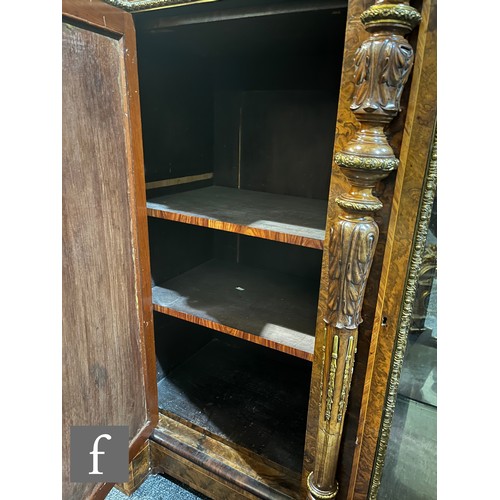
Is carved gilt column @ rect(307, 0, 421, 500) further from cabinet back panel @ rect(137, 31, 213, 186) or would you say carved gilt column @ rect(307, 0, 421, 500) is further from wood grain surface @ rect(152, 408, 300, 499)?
cabinet back panel @ rect(137, 31, 213, 186)

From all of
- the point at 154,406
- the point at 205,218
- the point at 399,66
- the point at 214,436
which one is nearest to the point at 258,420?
the point at 214,436

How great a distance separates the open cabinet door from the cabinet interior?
12cm

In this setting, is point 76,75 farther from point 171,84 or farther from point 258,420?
point 258,420

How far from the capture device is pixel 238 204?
891 mm

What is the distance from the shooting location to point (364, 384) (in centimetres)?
60

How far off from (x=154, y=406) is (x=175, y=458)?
142 mm

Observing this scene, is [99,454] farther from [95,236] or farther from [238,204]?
[238,204]

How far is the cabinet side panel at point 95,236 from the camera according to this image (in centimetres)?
53

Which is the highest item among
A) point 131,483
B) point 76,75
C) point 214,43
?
point 214,43

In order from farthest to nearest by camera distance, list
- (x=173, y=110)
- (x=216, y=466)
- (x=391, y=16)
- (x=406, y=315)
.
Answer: (x=173, y=110), (x=216, y=466), (x=406, y=315), (x=391, y=16)

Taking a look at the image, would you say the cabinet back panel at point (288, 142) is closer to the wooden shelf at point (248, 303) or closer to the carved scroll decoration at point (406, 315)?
the wooden shelf at point (248, 303)

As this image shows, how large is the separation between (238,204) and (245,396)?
0.54 m

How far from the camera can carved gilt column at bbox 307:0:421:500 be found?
42cm

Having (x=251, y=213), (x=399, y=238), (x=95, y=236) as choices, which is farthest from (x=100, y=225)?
(x=399, y=238)
